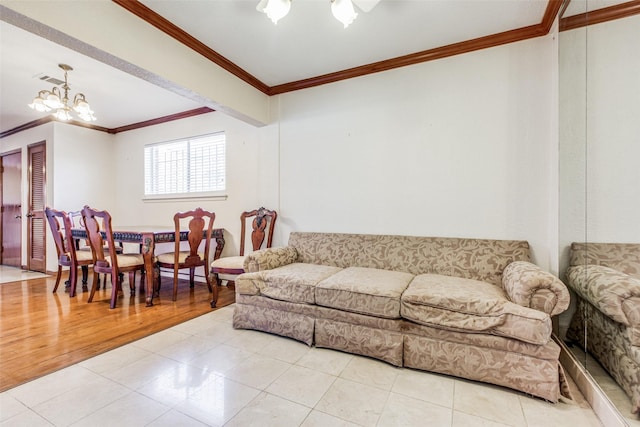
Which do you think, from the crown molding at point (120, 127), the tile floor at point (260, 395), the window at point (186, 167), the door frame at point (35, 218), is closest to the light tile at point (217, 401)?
the tile floor at point (260, 395)

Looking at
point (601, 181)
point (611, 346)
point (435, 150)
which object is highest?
point (435, 150)

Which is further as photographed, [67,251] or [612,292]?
[67,251]

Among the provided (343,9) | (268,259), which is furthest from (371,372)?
(343,9)

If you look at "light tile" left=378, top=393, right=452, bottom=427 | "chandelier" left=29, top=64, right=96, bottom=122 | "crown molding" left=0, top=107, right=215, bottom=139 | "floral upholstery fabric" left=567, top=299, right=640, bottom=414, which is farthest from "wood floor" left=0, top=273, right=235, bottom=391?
"floral upholstery fabric" left=567, top=299, right=640, bottom=414

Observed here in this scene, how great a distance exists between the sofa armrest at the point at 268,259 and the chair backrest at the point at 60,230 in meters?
2.31

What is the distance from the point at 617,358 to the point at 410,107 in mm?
2222

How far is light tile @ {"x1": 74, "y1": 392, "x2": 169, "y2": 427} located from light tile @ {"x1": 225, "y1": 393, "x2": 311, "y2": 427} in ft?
1.33

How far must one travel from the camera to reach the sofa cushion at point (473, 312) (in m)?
1.48

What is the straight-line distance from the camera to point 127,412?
4.49 feet

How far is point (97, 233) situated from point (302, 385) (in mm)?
2779

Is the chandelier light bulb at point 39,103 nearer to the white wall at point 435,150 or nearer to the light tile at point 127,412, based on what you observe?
the white wall at point 435,150

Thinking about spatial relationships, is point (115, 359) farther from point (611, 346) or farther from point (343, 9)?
point (611, 346)

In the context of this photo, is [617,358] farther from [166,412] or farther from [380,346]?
[166,412]

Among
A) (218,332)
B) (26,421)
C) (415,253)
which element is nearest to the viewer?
(26,421)
